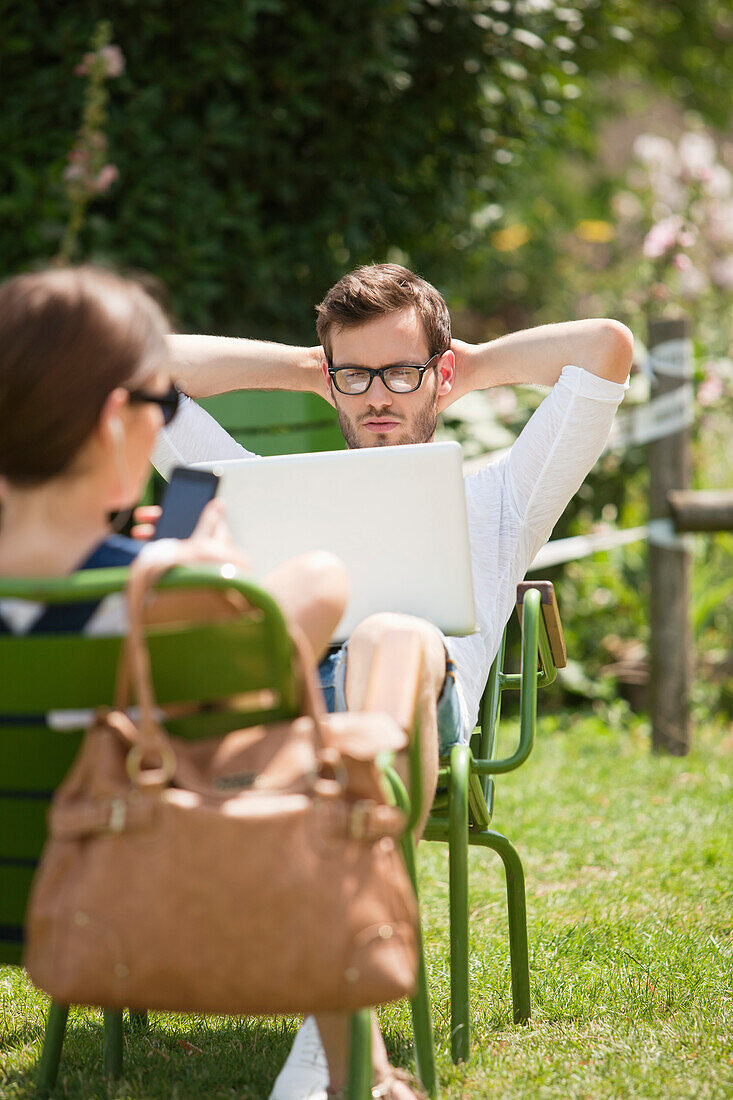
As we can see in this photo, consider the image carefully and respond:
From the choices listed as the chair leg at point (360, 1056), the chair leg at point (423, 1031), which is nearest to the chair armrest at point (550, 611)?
the chair leg at point (423, 1031)

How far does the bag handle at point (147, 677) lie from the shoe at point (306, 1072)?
0.63m

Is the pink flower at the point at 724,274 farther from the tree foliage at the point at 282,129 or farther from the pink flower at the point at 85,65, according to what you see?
the pink flower at the point at 85,65

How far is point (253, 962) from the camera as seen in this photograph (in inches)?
49.8

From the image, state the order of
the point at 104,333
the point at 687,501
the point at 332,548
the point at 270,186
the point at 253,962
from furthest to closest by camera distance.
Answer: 1. the point at 270,186
2. the point at 687,501
3. the point at 332,548
4. the point at 104,333
5. the point at 253,962

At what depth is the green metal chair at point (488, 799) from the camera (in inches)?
74.7

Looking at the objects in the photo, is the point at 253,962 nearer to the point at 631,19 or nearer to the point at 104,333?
the point at 104,333

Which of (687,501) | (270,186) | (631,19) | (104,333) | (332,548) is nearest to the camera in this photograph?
(104,333)

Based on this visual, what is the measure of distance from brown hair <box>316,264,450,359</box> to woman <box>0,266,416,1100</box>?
1.01 metres

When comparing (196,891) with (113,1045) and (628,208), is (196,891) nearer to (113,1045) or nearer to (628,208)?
(113,1045)

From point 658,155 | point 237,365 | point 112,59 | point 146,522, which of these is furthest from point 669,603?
point 658,155

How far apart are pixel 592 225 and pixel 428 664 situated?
9.07 meters

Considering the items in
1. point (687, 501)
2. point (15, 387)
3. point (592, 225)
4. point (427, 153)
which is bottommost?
point (592, 225)

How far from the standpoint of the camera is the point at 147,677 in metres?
1.25

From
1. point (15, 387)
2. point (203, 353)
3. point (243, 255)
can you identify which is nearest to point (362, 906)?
point (15, 387)
